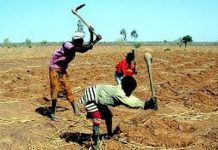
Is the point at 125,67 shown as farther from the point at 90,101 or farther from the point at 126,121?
the point at 90,101

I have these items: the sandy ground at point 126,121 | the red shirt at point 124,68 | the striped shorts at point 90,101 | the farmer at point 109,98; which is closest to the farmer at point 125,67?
the red shirt at point 124,68

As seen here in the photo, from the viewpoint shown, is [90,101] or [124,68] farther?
[124,68]

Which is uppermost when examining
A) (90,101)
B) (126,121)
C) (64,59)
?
(64,59)

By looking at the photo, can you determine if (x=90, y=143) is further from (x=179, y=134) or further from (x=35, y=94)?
(x=35, y=94)

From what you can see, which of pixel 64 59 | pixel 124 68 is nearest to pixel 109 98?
pixel 64 59

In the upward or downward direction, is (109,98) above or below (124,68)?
below

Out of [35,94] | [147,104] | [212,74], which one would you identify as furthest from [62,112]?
[212,74]

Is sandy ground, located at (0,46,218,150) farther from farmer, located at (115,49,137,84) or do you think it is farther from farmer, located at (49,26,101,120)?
farmer, located at (115,49,137,84)

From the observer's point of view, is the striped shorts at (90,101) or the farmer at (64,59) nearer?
the striped shorts at (90,101)

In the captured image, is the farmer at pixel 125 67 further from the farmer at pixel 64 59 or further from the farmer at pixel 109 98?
the farmer at pixel 109 98

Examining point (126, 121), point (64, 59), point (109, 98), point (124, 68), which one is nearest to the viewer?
point (109, 98)

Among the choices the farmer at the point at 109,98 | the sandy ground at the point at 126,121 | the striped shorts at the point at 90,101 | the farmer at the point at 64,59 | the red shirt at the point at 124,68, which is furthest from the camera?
the red shirt at the point at 124,68

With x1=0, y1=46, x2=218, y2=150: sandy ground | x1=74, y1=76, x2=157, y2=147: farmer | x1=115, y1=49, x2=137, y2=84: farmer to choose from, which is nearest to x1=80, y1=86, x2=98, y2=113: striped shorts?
x1=74, y1=76, x2=157, y2=147: farmer

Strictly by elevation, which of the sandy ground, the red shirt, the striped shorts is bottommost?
the sandy ground
